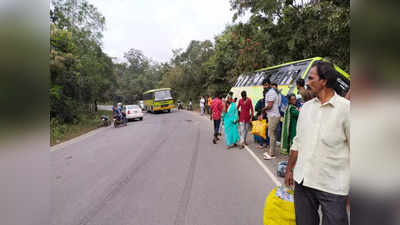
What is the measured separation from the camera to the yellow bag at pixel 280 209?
2316mm

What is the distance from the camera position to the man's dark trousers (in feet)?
6.15

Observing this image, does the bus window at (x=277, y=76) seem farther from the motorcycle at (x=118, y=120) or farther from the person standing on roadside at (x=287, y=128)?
the motorcycle at (x=118, y=120)

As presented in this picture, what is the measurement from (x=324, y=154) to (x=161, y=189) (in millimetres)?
3383

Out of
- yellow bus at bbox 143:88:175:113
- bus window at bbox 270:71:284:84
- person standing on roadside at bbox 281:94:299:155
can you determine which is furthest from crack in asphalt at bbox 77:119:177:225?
yellow bus at bbox 143:88:175:113

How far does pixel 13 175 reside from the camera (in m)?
0.98

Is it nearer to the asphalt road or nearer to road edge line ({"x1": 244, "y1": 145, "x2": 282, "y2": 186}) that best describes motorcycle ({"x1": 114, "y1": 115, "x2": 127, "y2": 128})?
the asphalt road

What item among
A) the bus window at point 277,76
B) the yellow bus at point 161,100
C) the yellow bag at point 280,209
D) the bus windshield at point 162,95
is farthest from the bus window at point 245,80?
the bus windshield at point 162,95

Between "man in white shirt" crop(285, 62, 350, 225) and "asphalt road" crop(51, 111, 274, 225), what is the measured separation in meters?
1.45

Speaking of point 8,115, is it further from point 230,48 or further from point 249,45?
point 230,48

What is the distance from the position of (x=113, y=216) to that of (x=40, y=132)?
297 cm

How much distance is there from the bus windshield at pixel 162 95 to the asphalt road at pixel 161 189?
23398 mm

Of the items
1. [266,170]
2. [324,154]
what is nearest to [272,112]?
[266,170]

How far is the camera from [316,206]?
2.12 m

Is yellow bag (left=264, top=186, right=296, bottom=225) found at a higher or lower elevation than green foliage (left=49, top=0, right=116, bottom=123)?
lower
